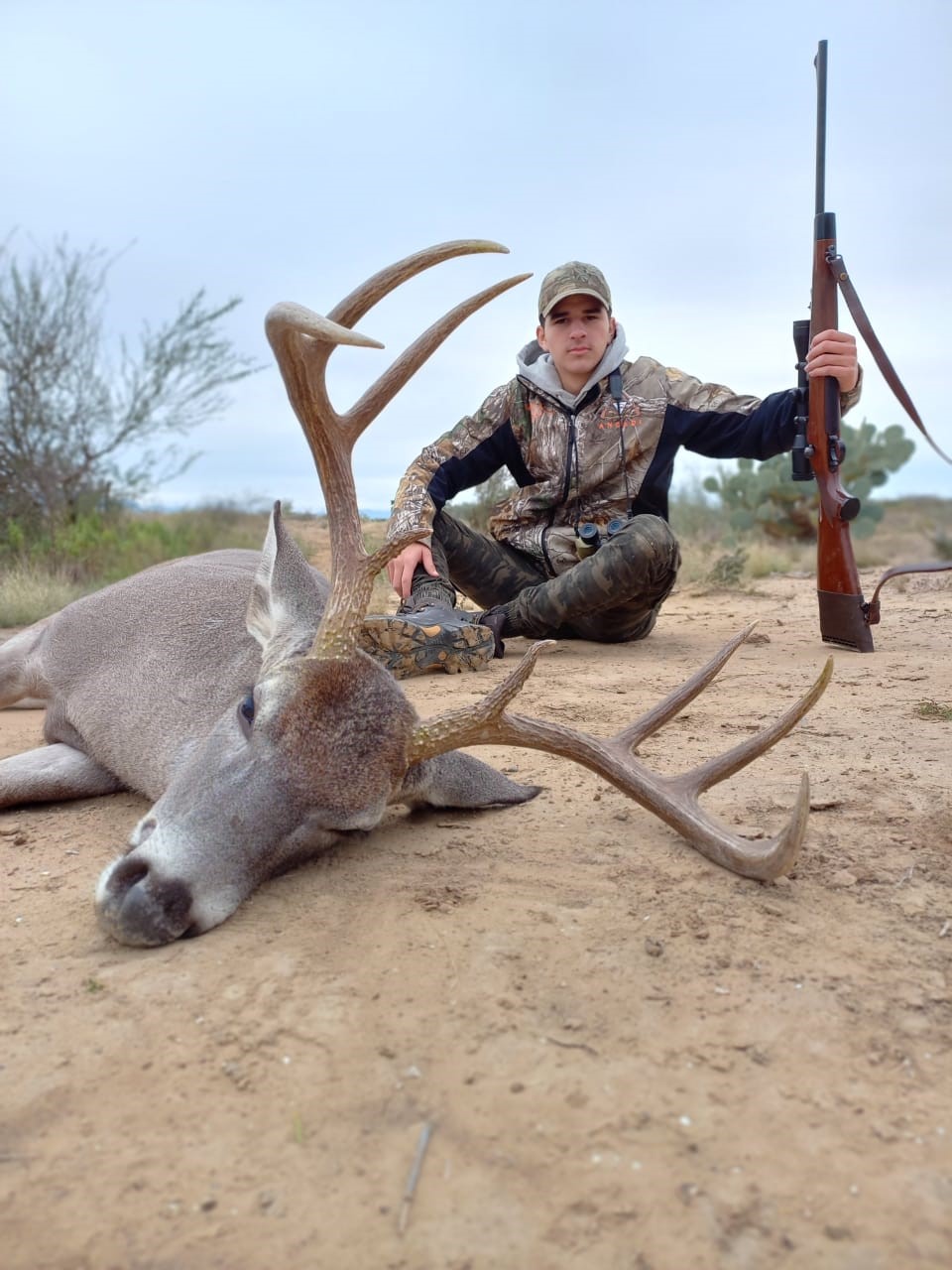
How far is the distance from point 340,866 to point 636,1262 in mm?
1547

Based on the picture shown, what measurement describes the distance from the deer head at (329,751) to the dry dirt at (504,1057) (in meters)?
0.11

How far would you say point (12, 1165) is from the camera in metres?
1.70

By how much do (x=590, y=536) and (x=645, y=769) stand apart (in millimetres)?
3471

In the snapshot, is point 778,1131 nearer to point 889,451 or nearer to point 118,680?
point 118,680

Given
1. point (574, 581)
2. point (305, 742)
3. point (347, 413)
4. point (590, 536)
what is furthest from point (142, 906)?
point (590, 536)

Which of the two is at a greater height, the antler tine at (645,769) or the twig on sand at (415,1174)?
the antler tine at (645,769)

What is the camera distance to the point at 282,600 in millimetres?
3441

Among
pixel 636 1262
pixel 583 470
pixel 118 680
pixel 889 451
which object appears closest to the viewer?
pixel 636 1262

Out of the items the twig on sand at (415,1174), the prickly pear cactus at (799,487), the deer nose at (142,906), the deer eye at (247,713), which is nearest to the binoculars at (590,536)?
the deer eye at (247,713)

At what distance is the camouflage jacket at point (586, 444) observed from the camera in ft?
20.8

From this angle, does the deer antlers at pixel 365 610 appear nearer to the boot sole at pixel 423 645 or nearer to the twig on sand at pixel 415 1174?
the twig on sand at pixel 415 1174

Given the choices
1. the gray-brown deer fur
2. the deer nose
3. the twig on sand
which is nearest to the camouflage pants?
Answer: the gray-brown deer fur

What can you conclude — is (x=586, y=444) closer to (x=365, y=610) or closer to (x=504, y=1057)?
(x=365, y=610)

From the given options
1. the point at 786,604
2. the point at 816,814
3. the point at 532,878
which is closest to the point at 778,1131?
the point at 532,878
